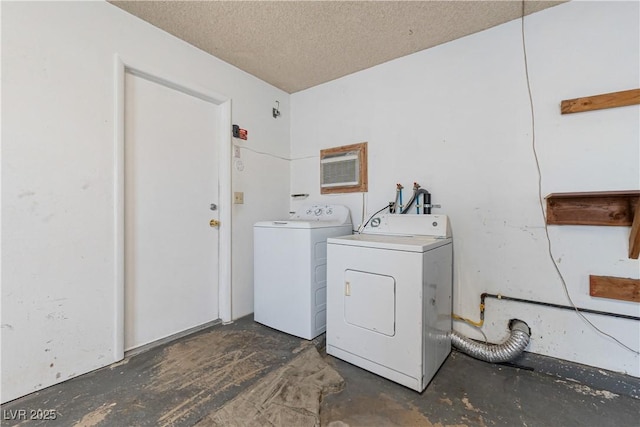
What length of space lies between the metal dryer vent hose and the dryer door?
72 cm

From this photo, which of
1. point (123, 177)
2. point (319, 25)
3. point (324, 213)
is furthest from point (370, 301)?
point (319, 25)

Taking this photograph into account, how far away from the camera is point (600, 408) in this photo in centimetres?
143

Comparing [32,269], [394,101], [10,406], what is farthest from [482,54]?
[10,406]

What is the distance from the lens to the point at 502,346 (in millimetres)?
1812

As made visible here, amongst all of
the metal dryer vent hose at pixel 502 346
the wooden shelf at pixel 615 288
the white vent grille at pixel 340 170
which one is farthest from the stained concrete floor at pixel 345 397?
the white vent grille at pixel 340 170

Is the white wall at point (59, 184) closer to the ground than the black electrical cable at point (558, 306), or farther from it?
farther from it

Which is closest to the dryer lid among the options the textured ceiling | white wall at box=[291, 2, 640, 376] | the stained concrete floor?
white wall at box=[291, 2, 640, 376]

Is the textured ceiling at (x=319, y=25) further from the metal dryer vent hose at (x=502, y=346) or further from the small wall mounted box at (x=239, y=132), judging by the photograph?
the metal dryer vent hose at (x=502, y=346)

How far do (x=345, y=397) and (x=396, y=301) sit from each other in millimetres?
611

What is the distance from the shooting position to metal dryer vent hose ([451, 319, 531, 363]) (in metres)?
1.76

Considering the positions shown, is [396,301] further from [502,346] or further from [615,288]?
[615,288]

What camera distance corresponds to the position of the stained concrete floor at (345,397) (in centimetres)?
134

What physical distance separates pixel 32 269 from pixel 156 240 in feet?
2.22

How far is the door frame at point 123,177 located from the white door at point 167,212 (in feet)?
0.17
